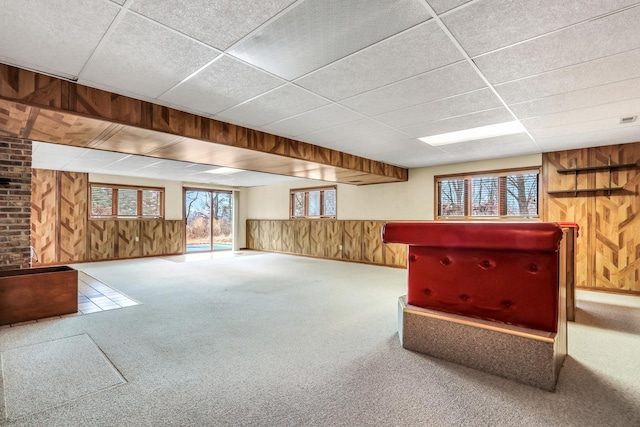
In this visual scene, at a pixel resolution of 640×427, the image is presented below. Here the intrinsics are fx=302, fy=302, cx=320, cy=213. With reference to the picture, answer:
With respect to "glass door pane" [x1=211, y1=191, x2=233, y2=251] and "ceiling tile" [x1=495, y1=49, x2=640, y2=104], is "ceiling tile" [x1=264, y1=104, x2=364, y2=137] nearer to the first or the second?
"ceiling tile" [x1=495, y1=49, x2=640, y2=104]

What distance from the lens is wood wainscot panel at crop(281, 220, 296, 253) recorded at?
9883 millimetres

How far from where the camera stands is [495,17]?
188 centimetres

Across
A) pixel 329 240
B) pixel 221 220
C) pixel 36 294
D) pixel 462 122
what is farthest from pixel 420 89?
pixel 221 220

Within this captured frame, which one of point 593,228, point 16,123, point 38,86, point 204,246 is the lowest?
point 204,246

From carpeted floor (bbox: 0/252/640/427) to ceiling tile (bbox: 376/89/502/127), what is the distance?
2396 millimetres

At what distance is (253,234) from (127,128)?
8321 mm

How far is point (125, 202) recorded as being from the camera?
8750mm

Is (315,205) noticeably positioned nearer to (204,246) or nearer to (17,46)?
A: (204,246)

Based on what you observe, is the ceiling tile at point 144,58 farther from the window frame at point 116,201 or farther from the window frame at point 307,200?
the window frame at point 116,201

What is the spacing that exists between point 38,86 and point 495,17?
3552mm

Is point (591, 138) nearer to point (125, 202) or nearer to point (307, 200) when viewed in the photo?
point (307, 200)

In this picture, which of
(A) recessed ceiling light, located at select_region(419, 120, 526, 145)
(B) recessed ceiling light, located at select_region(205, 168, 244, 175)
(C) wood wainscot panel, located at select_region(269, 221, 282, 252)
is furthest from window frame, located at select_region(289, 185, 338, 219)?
(A) recessed ceiling light, located at select_region(419, 120, 526, 145)

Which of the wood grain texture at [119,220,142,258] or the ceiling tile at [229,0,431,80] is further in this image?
the wood grain texture at [119,220,142,258]

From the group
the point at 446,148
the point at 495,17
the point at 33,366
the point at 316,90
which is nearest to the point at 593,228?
the point at 446,148
